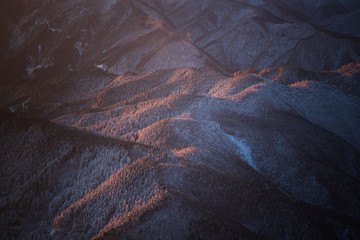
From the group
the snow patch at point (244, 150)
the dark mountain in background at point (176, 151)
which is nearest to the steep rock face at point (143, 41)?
the dark mountain in background at point (176, 151)

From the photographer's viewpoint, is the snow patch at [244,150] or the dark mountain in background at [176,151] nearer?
the dark mountain in background at [176,151]

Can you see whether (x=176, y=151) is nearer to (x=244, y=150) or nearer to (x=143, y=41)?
(x=244, y=150)

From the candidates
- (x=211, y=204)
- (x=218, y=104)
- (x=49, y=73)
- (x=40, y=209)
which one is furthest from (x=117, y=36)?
(x=211, y=204)

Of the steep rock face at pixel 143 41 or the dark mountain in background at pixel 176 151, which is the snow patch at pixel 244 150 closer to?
the dark mountain in background at pixel 176 151

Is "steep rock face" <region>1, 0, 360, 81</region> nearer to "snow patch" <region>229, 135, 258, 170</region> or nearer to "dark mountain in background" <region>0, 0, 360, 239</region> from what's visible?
"dark mountain in background" <region>0, 0, 360, 239</region>

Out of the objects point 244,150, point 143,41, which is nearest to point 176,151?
point 244,150

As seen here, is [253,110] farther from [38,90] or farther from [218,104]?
[38,90]
